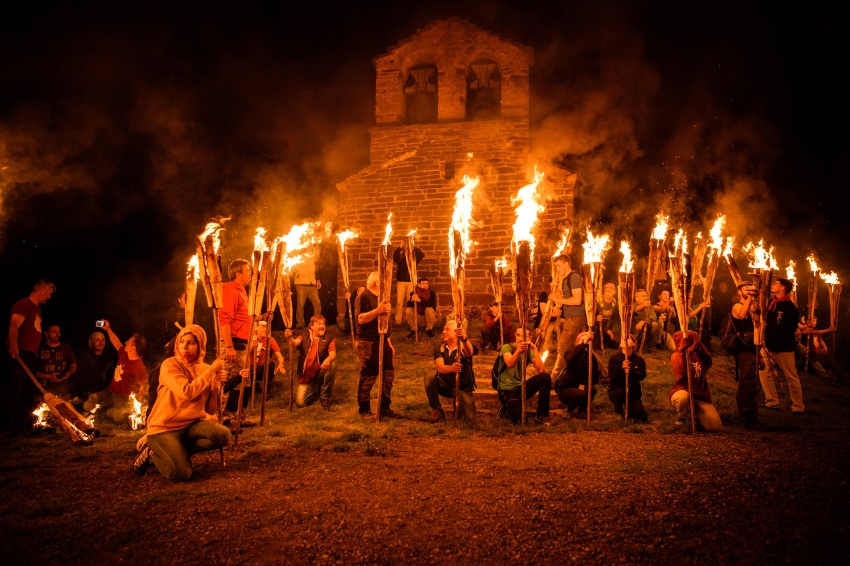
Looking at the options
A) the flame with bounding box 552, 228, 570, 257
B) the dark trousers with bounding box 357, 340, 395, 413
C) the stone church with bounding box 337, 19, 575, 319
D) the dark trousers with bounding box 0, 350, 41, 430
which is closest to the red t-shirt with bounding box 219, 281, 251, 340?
the dark trousers with bounding box 357, 340, 395, 413

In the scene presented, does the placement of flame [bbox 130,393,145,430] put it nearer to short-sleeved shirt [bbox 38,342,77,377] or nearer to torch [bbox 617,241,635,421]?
short-sleeved shirt [bbox 38,342,77,377]

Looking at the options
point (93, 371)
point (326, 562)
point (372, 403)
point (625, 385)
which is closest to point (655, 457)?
point (625, 385)

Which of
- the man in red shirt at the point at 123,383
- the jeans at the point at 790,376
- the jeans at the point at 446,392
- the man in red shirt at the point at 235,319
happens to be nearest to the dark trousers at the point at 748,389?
the jeans at the point at 790,376

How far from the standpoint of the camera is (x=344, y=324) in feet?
42.9

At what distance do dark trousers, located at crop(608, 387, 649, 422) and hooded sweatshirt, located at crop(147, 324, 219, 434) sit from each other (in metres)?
4.78

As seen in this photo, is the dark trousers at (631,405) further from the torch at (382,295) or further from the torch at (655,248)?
the torch at (382,295)

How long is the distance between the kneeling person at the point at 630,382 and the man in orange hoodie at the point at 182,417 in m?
4.85

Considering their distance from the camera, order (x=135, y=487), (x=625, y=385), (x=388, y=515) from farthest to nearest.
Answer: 1. (x=625, y=385)
2. (x=135, y=487)
3. (x=388, y=515)

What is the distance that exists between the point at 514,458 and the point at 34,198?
13.5 meters

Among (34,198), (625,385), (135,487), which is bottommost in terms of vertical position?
(135,487)

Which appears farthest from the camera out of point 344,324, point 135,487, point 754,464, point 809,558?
point 344,324

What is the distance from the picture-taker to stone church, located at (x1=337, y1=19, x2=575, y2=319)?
14.7 meters

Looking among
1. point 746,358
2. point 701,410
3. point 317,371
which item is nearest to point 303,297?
point 317,371

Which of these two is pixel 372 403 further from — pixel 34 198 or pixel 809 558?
pixel 34 198
